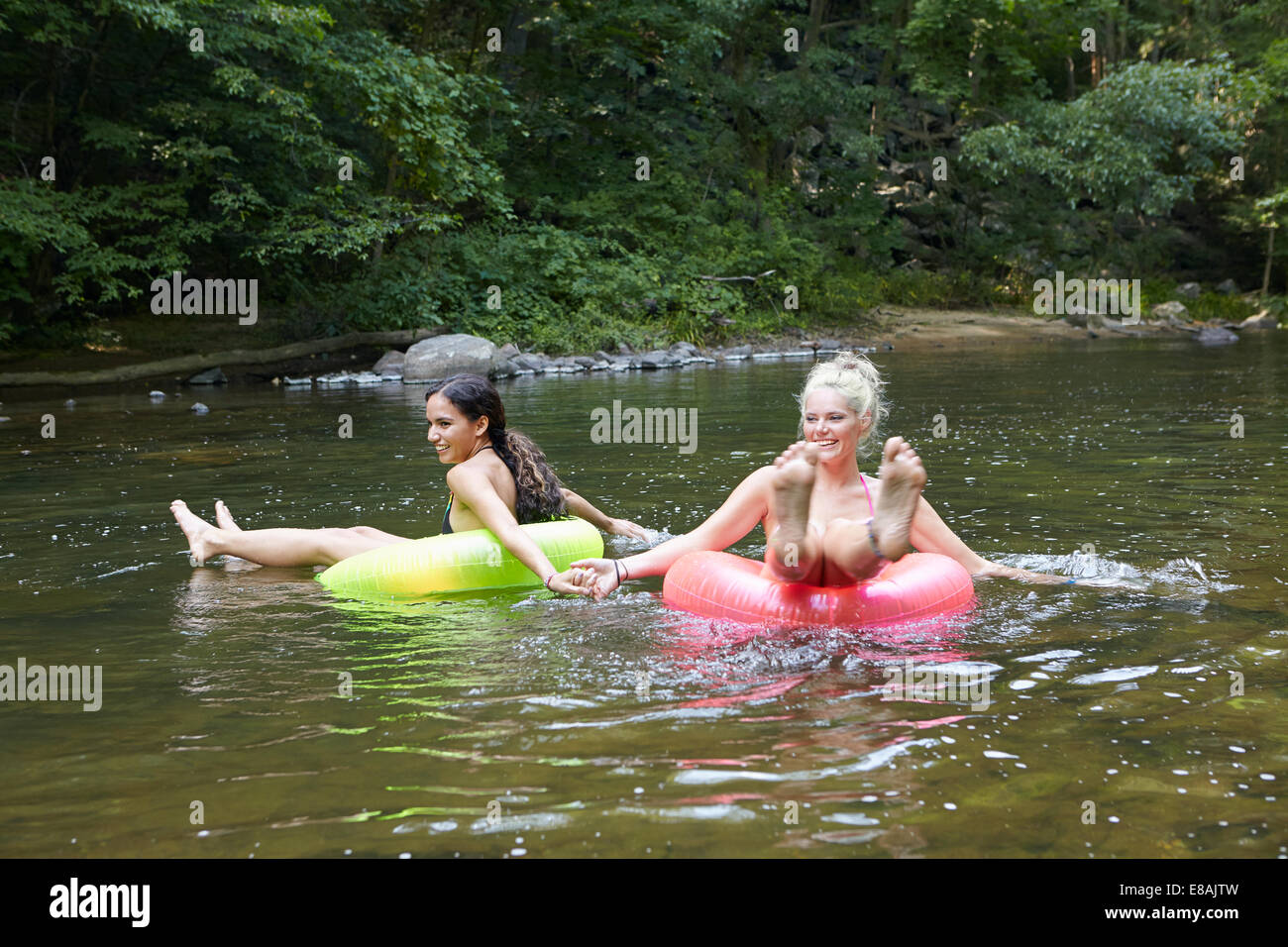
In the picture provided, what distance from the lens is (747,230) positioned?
25016 mm

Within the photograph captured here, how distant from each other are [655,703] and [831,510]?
4.34 ft

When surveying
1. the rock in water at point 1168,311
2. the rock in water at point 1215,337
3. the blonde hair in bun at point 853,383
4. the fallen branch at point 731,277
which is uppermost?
the fallen branch at point 731,277

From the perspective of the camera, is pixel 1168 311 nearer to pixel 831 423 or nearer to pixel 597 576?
pixel 831 423

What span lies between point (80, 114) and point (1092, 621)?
17.1 meters

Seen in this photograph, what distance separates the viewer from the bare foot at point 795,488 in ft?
12.0

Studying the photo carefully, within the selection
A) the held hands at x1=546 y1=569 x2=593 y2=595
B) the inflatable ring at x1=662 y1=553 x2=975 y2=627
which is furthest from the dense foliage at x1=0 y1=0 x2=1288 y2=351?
the inflatable ring at x1=662 y1=553 x2=975 y2=627

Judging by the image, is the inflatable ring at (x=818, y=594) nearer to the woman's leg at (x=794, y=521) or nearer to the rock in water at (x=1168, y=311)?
the woman's leg at (x=794, y=521)

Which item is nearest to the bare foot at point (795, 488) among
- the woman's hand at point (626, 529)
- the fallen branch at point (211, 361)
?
the woman's hand at point (626, 529)

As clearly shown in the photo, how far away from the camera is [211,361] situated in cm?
1770

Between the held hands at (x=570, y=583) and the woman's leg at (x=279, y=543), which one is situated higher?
the woman's leg at (x=279, y=543)

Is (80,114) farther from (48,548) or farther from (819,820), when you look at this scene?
(819,820)

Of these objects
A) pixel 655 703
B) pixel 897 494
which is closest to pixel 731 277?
pixel 897 494

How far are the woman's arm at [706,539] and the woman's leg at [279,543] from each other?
139 centimetres
